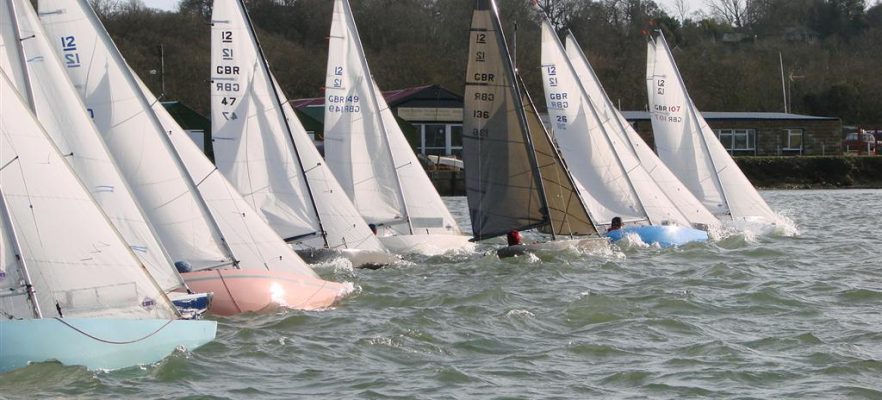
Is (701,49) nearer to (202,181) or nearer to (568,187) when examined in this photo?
(568,187)

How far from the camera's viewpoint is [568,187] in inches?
925

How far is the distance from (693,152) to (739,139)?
28704 mm

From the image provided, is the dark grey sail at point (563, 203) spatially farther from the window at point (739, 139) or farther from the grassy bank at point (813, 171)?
the window at point (739, 139)

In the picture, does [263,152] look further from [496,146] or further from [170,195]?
[170,195]

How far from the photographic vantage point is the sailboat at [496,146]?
74.8 feet

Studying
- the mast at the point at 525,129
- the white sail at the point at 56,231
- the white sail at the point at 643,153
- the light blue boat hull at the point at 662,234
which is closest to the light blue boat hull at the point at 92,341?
the white sail at the point at 56,231

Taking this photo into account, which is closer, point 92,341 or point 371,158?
point 92,341

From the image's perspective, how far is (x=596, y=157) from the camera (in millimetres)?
26375

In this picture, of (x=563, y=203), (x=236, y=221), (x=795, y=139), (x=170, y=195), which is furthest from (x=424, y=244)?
(x=795, y=139)

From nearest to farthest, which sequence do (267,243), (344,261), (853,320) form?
1. (853,320)
2. (267,243)
3. (344,261)

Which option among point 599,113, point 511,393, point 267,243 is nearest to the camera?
point 511,393

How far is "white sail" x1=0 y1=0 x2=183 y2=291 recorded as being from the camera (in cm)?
1380

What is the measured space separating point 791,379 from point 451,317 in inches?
179

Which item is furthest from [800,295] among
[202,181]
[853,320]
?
[202,181]
